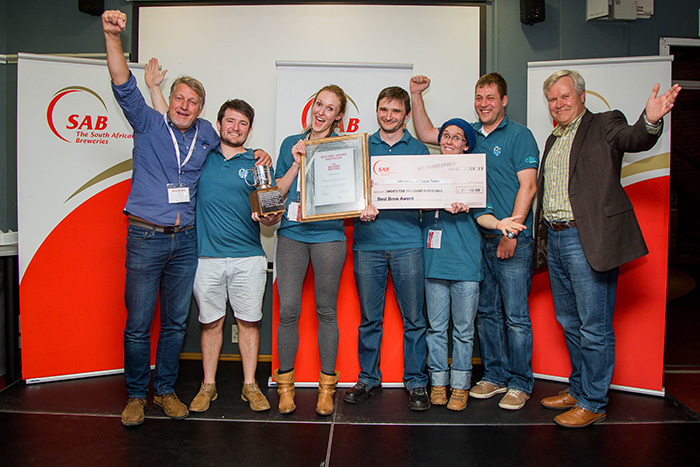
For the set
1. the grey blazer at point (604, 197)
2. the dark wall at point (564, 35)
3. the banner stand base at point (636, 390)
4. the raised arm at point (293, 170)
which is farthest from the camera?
the dark wall at point (564, 35)

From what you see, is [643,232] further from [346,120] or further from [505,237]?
[346,120]

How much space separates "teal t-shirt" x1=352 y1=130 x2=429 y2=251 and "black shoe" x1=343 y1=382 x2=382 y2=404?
34.6 inches

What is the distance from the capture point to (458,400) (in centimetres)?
273

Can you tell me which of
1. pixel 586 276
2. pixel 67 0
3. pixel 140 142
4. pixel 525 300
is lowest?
pixel 525 300

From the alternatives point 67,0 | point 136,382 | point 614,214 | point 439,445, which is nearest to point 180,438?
point 136,382

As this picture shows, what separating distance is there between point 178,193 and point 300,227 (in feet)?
2.33

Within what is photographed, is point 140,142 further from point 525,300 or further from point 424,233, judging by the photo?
point 525,300

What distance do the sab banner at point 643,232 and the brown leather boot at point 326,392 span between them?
160cm

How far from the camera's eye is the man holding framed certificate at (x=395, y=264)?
2.76 m

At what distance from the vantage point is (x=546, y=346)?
3244mm

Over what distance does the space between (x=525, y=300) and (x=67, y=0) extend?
4.03 meters

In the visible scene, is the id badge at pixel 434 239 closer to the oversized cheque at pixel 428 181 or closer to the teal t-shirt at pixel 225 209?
the oversized cheque at pixel 428 181

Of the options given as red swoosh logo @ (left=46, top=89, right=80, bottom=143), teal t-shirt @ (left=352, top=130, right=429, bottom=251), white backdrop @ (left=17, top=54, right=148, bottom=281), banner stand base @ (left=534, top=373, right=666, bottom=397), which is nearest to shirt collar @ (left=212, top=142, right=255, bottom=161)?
teal t-shirt @ (left=352, top=130, right=429, bottom=251)

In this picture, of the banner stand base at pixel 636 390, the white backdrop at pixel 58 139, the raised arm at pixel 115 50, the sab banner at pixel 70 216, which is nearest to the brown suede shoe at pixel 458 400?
the banner stand base at pixel 636 390
